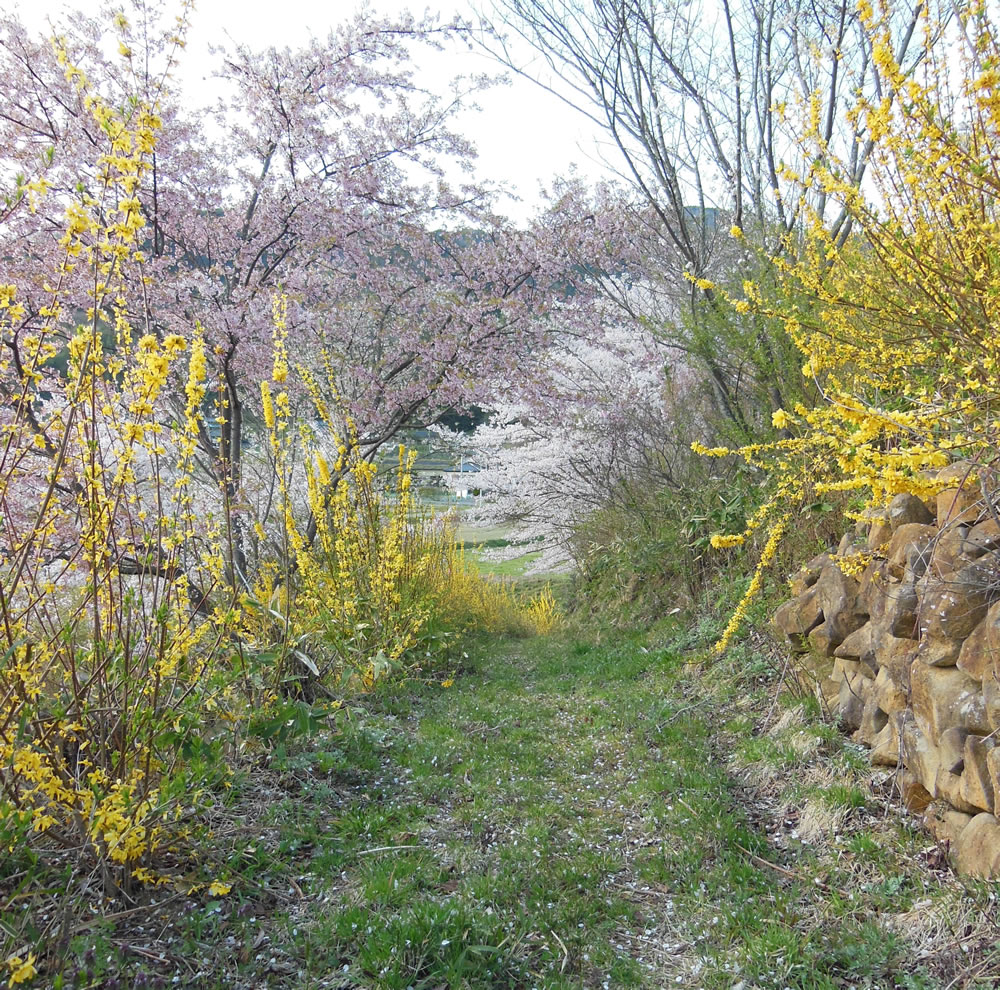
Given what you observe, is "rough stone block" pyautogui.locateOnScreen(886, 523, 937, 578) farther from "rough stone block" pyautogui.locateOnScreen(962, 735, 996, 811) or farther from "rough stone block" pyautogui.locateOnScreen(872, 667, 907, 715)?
"rough stone block" pyautogui.locateOnScreen(962, 735, 996, 811)

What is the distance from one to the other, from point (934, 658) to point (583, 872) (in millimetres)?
1641

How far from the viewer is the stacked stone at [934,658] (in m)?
2.34

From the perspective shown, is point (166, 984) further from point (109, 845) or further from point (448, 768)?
point (448, 768)

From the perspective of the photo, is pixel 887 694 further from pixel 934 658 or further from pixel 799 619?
pixel 799 619

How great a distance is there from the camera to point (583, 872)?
267 centimetres

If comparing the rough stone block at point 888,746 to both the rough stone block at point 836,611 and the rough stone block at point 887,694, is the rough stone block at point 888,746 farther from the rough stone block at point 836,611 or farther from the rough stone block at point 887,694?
the rough stone block at point 836,611

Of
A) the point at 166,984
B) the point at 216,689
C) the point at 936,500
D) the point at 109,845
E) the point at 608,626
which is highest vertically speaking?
the point at 936,500

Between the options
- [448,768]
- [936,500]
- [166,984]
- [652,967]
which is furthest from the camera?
[448,768]

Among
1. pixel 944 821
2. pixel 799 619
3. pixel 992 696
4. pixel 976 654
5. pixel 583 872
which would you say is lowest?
pixel 583 872

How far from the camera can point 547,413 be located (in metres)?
8.00

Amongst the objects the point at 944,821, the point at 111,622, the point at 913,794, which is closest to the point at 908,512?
the point at 913,794

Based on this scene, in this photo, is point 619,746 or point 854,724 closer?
point 854,724

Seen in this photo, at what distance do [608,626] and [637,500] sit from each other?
2.00 metres

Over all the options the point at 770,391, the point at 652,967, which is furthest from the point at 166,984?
the point at 770,391
